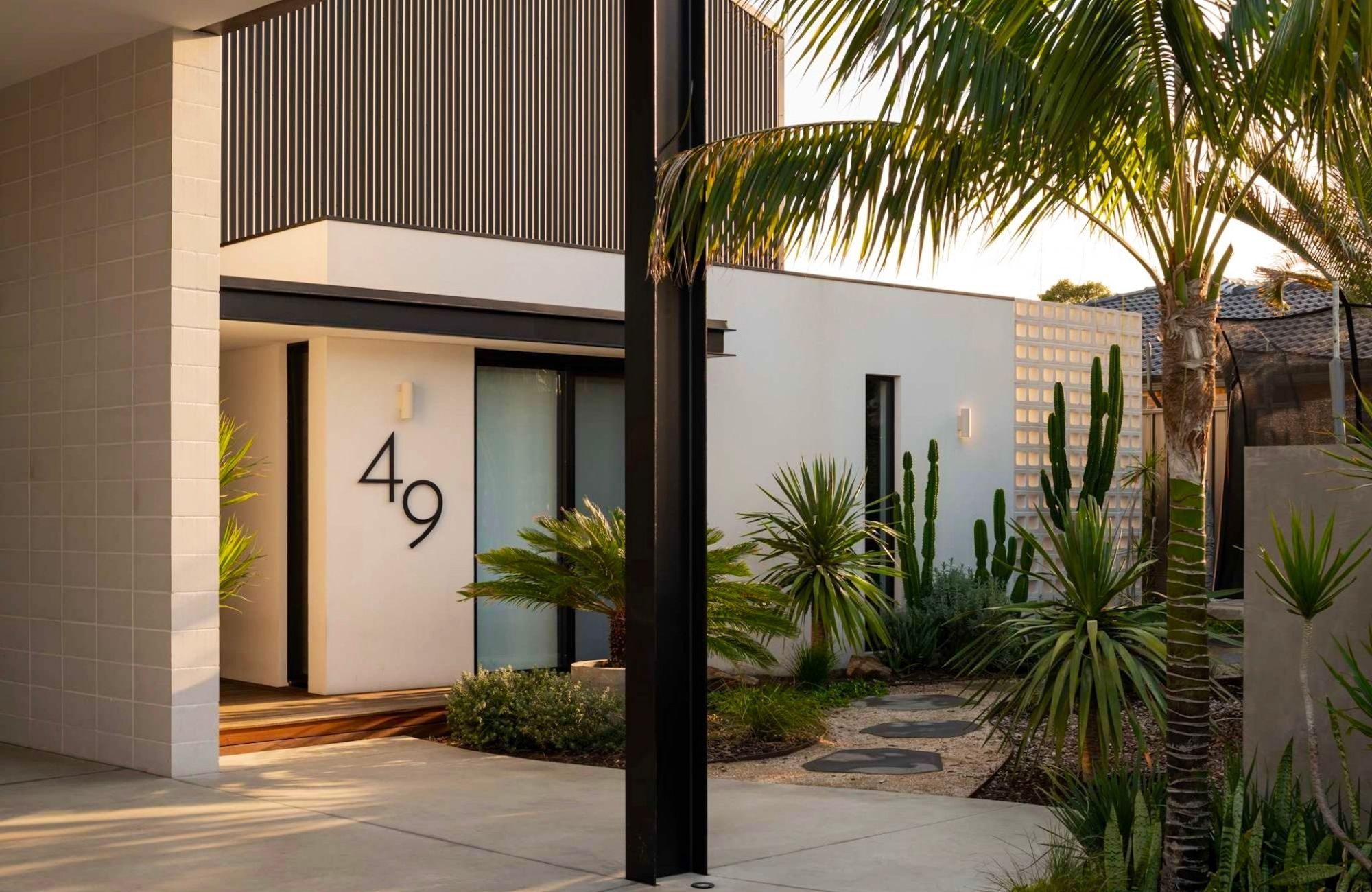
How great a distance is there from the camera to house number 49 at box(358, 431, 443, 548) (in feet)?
32.1

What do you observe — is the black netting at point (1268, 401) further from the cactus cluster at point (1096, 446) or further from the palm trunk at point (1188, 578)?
the palm trunk at point (1188, 578)

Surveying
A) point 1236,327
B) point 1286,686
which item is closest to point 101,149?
point 1286,686

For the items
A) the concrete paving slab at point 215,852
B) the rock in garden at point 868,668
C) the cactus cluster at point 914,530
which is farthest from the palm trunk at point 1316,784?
the cactus cluster at point 914,530

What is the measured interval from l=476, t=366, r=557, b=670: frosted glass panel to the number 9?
450 millimetres

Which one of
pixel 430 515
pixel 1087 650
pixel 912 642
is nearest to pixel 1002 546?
pixel 912 642

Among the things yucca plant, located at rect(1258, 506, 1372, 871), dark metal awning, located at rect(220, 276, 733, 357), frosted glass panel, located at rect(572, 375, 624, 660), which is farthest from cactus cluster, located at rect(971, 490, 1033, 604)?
yucca plant, located at rect(1258, 506, 1372, 871)

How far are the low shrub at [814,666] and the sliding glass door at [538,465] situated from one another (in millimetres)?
1458

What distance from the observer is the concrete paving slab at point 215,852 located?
4.78 meters

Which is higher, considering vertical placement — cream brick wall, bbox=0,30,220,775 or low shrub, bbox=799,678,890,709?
cream brick wall, bbox=0,30,220,775

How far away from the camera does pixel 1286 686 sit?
15.9 ft

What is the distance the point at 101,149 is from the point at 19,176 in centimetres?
84

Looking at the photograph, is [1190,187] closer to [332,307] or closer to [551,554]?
[332,307]

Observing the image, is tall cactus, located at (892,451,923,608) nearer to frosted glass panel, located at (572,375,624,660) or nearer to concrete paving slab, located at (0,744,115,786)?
frosted glass panel, located at (572,375,624,660)

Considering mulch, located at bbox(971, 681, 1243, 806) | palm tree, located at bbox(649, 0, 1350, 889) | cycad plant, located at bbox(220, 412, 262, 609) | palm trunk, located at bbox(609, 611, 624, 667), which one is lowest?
mulch, located at bbox(971, 681, 1243, 806)
